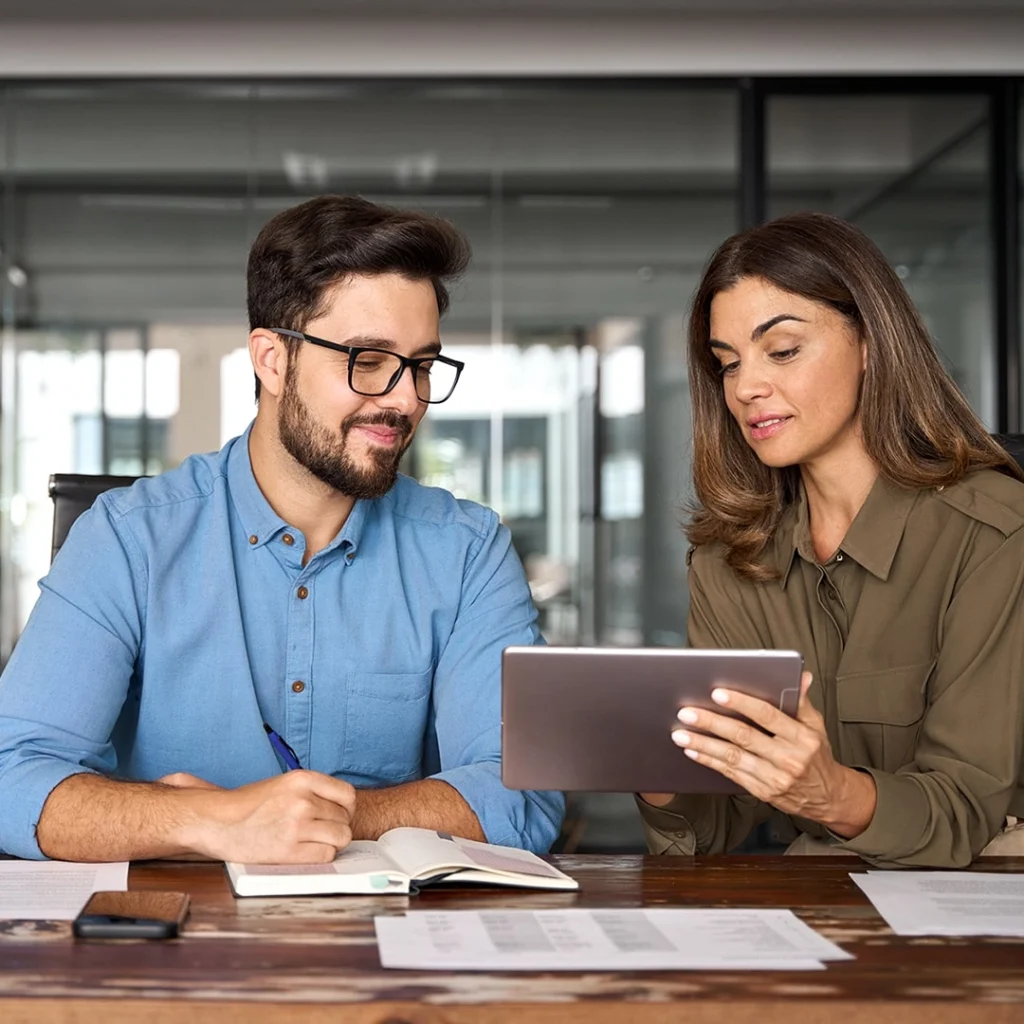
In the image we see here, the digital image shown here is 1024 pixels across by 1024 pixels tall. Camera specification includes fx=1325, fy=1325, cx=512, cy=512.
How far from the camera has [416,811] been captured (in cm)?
160

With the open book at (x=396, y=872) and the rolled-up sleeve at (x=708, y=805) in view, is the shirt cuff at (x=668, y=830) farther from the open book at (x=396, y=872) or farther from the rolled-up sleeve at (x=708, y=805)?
the open book at (x=396, y=872)

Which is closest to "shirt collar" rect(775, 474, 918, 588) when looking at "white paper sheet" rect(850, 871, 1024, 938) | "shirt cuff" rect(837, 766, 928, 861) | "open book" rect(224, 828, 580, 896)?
"shirt cuff" rect(837, 766, 928, 861)

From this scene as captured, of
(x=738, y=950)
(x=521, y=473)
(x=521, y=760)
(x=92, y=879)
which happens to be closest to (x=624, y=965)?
(x=738, y=950)

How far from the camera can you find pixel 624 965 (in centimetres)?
104

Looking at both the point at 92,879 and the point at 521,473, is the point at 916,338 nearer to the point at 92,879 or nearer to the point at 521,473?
the point at 92,879

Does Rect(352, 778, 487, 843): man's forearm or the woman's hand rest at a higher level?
the woman's hand

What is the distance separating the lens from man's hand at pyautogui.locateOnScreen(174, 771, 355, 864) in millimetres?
1369

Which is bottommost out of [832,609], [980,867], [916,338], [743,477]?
[980,867]

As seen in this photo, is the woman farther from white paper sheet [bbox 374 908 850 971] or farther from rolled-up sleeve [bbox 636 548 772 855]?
white paper sheet [bbox 374 908 850 971]

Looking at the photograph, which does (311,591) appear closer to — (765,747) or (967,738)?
(765,747)

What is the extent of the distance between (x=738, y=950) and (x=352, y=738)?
85 centimetres

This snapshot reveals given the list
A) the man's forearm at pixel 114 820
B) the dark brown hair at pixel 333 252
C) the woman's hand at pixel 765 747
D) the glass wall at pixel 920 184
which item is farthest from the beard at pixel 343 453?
the glass wall at pixel 920 184

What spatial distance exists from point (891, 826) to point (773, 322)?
2.47ft

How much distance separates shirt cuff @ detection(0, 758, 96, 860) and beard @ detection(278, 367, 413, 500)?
0.53 metres
